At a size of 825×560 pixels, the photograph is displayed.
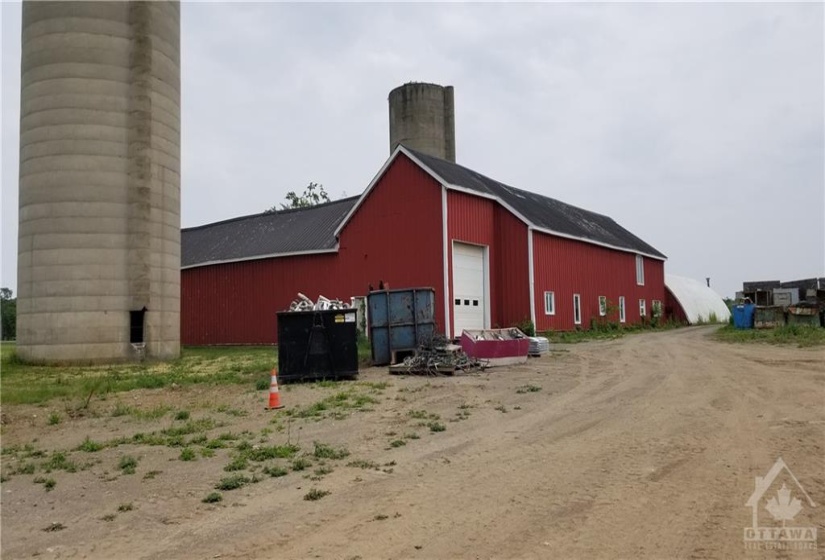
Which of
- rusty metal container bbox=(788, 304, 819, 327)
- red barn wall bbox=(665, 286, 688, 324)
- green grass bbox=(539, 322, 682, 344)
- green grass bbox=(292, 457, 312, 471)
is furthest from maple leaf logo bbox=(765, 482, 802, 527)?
red barn wall bbox=(665, 286, 688, 324)

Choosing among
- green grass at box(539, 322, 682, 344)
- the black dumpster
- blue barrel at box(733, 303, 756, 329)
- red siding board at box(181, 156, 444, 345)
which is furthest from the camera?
blue barrel at box(733, 303, 756, 329)

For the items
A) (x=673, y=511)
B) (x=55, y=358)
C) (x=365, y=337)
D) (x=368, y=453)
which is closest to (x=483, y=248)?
(x=365, y=337)

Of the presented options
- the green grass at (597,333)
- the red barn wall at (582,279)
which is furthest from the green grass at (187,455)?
the red barn wall at (582,279)

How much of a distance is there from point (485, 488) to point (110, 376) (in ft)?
43.2

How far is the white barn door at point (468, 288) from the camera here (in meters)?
23.5

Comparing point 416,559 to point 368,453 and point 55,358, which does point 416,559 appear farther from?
point 55,358

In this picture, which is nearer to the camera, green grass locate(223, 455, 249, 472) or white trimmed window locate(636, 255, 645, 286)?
green grass locate(223, 455, 249, 472)

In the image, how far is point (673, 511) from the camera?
512 cm

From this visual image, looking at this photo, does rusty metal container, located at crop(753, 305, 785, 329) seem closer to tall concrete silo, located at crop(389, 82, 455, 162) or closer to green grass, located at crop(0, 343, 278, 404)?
green grass, located at crop(0, 343, 278, 404)

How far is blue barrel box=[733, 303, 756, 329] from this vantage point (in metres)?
26.5

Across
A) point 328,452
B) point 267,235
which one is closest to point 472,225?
point 267,235

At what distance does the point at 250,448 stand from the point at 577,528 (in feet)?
14.5

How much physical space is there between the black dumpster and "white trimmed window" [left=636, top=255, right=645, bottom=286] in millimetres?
25616

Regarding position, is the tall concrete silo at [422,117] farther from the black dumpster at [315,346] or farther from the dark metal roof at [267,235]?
the black dumpster at [315,346]
